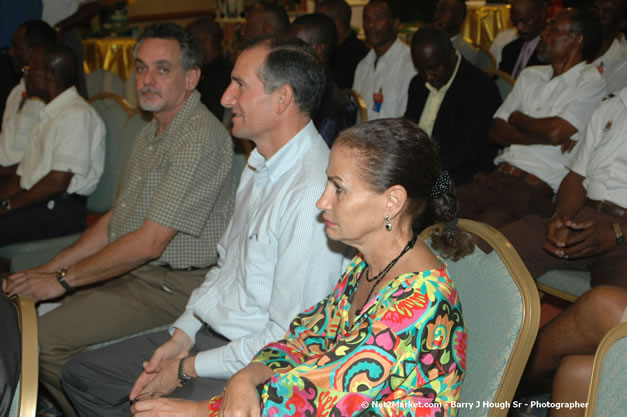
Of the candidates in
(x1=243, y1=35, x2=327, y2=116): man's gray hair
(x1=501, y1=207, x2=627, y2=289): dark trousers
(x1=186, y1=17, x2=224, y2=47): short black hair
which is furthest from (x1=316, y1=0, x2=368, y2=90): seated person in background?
(x1=243, y1=35, x2=327, y2=116): man's gray hair

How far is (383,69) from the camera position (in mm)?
4453

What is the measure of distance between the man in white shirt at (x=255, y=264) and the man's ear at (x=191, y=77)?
0.56 m

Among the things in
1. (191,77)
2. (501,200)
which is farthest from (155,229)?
(501,200)

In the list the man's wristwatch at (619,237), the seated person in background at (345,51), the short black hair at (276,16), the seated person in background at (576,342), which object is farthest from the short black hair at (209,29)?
the seated person in background at (576,342)

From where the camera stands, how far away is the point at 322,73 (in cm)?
178

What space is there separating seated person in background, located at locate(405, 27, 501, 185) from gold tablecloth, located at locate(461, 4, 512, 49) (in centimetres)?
309

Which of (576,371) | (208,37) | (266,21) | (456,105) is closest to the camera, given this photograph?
(576,371)

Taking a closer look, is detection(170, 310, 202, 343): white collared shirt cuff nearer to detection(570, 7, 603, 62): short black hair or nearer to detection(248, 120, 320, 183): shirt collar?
detection(248, 120, 320, 183): shirt collar

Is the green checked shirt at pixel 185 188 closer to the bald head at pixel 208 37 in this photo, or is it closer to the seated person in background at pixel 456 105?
the seated person in background at pixel 456 105

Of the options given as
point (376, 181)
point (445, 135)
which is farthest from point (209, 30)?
point (376, 181)

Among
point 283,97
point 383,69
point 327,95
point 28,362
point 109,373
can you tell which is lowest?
point 109,373

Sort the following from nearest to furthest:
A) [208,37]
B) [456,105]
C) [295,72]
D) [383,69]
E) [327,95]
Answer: [295,72] → [327,95] → [456,105] → [208,37] → [383,69]

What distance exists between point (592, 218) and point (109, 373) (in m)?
1.80

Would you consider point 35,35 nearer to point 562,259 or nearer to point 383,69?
point 383,69
